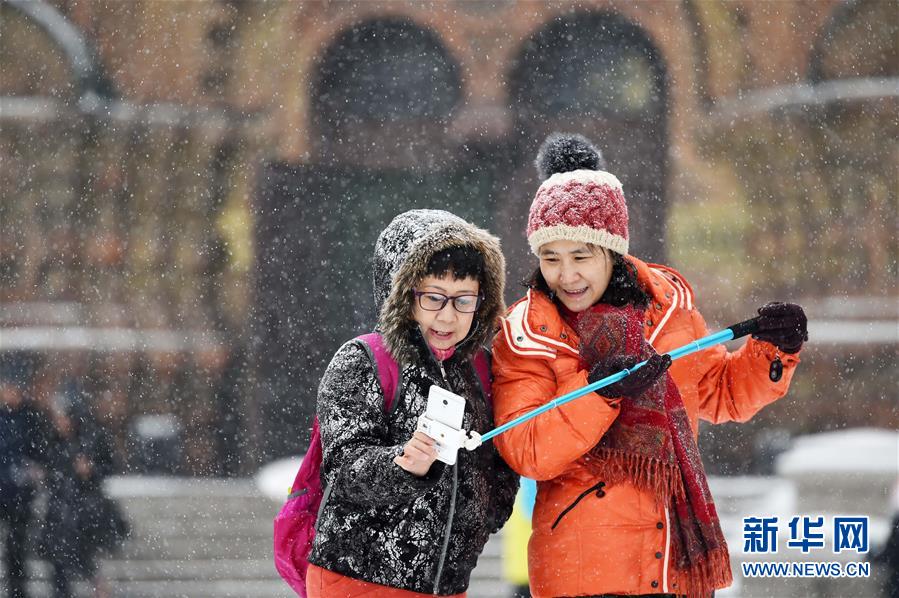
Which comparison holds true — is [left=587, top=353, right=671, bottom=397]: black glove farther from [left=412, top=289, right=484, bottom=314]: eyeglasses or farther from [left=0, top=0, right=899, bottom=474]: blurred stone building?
[left=0, top=0, right=899, bottom=474]: blurred stone building

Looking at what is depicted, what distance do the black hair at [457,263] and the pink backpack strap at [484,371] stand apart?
0.19 meters

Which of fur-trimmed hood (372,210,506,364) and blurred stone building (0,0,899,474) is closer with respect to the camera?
fur-trimmed hood (372,210,506,364)

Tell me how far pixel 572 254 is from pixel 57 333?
3.98 meters

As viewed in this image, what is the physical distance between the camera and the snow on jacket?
227 cm

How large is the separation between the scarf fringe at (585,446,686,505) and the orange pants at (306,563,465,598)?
0.44 meters

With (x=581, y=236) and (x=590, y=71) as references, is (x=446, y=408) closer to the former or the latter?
(x=581, y=236)

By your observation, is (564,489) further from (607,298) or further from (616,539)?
(607,298)

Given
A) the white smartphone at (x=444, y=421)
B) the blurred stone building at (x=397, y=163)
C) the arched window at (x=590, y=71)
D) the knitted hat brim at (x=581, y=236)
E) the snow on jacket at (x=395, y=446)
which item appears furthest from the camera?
the arched window at (x=590, y=71)

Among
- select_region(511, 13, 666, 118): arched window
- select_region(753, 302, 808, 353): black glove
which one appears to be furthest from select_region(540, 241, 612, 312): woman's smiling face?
select_region(511, 13, 666, 118): arched window

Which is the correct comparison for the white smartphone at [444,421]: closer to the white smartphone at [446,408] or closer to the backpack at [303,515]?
the white smartphone at [446,408]

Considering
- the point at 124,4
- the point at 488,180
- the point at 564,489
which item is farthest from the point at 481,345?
the point at 124,4

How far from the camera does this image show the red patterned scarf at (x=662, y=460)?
2.32 m

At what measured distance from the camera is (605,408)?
7.28 ft

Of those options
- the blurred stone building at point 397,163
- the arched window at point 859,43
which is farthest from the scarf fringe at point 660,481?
the arched window at point 859,43
